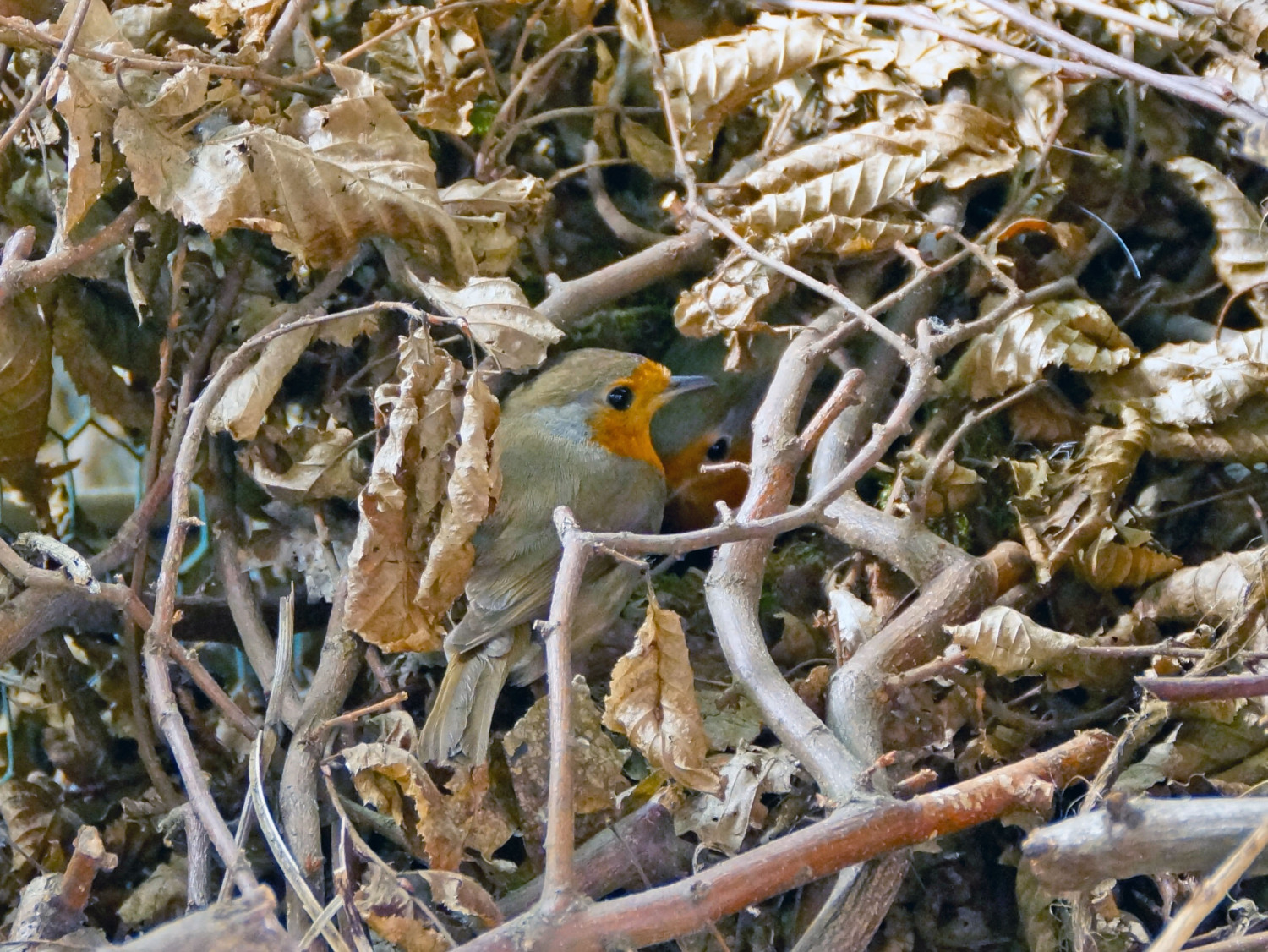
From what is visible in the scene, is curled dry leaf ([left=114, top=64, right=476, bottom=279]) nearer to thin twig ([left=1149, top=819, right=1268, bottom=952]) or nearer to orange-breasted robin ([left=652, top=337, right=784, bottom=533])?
orange-breasted robin ([left=652, top=337, right=784, bottom=533])

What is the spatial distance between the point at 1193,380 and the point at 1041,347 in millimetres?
338

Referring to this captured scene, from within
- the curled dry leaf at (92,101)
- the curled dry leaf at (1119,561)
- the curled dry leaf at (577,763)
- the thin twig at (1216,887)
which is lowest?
the curled dry leaf at (577,763)

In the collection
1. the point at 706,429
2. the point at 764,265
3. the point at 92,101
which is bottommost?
the point at 706,429

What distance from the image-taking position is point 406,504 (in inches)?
83.6

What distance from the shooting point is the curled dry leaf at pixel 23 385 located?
7.89 ft

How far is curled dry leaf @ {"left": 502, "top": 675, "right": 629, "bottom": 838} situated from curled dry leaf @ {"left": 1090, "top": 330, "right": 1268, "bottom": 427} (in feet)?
4.72

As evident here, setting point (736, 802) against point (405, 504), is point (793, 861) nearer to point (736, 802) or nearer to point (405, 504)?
point (736, 802)

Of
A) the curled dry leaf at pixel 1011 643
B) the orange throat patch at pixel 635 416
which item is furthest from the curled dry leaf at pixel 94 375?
the curled dry leaf at pixel 1011 643

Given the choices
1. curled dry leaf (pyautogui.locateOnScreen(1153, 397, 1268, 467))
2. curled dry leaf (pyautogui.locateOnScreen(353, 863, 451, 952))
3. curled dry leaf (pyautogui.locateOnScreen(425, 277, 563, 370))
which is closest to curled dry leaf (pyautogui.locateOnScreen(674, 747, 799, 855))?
curled dry leaf (pyautogui.locateOnScreen(353, 863, 451, 952))

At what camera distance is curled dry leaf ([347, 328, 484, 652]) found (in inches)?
81.9

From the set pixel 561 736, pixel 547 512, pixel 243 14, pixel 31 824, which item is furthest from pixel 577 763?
pixel 243 14

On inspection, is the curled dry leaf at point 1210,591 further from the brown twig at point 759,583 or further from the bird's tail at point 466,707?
the bird's tail at point 466,707

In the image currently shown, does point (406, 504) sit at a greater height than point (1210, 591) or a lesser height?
greater

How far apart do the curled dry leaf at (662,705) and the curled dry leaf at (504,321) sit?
65 cm
